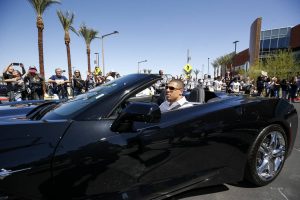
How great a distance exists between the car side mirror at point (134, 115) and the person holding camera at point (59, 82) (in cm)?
705

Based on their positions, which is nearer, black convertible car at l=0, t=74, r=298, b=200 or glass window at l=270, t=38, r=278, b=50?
black convertible car at l=0, t=74, r=298, b=200

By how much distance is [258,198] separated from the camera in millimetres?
2752

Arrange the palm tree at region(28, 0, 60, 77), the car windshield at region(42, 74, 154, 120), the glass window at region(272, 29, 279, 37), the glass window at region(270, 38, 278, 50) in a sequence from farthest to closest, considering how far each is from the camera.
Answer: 1. the glass window at region(270, 38, 278, 50)
2. the glass window at region(272, 29, 279, 37)
3. the palm tree at region(28, 0, 60, 77)
4. the car windshield at region(42, 74, 154, 120)

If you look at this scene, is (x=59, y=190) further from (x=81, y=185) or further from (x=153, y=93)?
(x=153, y=93)

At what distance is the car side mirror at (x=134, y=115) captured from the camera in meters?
1.88

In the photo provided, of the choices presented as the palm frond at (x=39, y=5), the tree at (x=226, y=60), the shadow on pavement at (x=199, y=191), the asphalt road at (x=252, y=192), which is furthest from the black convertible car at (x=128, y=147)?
the tree at (x=226, y=60)

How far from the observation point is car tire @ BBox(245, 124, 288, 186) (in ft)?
9.34

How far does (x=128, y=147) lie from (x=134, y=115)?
0.86 feet

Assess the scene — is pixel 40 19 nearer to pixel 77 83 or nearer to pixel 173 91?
pixel 77 83

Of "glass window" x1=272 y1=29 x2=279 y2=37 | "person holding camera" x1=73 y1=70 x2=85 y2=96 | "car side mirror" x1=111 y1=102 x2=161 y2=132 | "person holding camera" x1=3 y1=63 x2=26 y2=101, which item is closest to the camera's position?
"car side mirror" x1=111 y1=102 x2=161 y2=132

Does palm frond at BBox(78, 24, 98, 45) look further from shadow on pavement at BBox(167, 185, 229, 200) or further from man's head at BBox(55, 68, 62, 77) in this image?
shadow on pavement at BBox(167, 185, 229, 200)

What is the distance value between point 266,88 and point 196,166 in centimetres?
1555

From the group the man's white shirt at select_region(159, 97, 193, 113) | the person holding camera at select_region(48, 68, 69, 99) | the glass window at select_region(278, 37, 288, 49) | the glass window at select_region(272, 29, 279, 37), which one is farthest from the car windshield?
the glass window at select_region(272, 29, 279, 37)

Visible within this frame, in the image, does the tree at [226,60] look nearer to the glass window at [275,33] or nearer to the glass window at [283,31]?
the glass window at [275,33]
